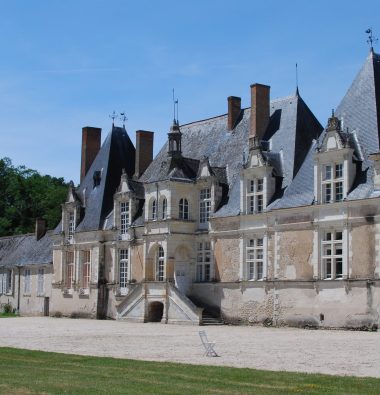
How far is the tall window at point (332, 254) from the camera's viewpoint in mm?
27391

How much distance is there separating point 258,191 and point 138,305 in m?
7.92

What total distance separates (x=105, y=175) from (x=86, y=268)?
16.3ft

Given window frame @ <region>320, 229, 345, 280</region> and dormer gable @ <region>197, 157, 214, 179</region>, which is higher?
dormer gable @ <region>197, 157, 214, 179</region>

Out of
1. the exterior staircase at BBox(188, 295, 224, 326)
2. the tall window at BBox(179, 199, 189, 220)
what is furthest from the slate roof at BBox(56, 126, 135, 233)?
the exterior staircase at BBox(188, 295, 224, 326)

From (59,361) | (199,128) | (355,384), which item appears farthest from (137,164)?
(355,384)

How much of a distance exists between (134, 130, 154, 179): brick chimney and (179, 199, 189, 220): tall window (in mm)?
6336

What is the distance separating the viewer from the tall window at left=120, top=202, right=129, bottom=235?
3817 centimetres

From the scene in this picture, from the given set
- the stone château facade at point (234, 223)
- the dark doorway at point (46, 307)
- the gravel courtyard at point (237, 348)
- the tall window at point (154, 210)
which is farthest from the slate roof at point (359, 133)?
the dark doorway at point (46, 307)

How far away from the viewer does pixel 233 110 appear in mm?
36438

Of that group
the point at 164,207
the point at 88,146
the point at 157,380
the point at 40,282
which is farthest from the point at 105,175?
the point at 157,380

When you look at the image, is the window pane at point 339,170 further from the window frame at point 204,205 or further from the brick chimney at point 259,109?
the window frame at point 204,205

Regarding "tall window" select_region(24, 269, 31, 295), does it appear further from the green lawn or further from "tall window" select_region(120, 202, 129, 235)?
the green lawn

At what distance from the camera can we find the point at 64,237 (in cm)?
4269

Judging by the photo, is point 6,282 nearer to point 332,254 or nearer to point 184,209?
point 184,209
